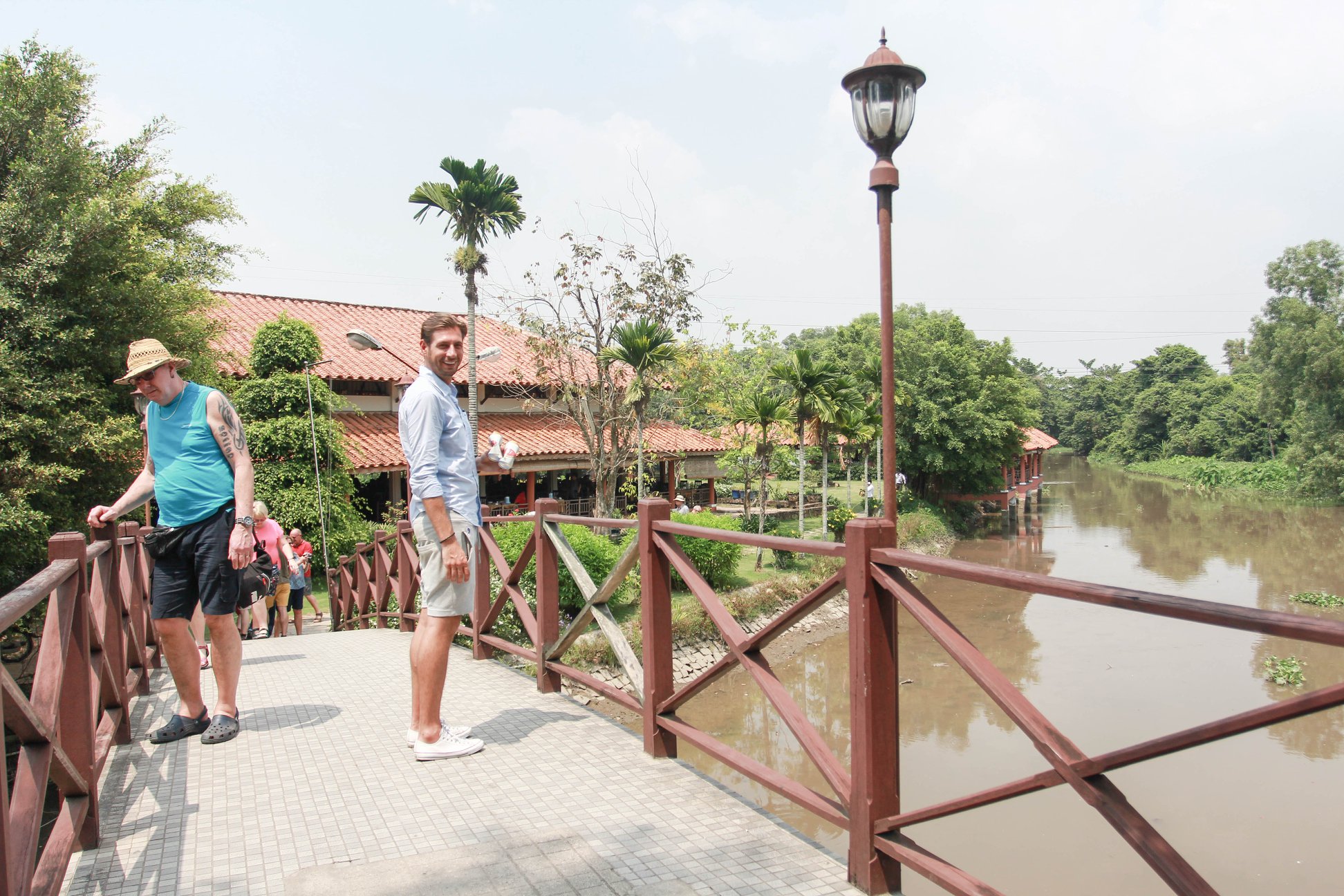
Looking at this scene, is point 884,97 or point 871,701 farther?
point 884,97

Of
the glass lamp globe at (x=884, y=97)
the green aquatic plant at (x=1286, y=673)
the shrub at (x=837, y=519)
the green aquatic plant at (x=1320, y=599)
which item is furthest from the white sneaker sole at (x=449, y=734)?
the green aquatic plant at (x=1320, y=599)

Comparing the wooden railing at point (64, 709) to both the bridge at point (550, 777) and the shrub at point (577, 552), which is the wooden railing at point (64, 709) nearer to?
the bridge at point (550, 777)

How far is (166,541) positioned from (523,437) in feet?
63.9

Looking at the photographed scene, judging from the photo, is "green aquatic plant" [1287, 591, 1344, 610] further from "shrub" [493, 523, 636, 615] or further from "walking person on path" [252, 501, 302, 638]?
"walking person on path" [252, 501, 302, 638]

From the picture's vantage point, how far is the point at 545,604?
15.5ft

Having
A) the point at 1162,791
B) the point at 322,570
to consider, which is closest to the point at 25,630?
the point at 322,570

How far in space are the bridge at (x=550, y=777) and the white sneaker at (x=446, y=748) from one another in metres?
0.05

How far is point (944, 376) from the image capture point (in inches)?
1307

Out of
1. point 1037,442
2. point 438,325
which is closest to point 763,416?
point 438,325

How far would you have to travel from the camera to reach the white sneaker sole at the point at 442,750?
11.6ft

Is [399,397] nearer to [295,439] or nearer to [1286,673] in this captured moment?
[295,439]

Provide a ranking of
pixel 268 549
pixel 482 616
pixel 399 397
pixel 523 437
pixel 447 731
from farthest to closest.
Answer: pixel 523 437, pixel 399 397, pixel 268 549, pixel 482 616, pixel 447 731

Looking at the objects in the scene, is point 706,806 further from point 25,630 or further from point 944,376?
point 944,376

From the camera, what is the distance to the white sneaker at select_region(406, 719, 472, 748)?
3.64 meters
